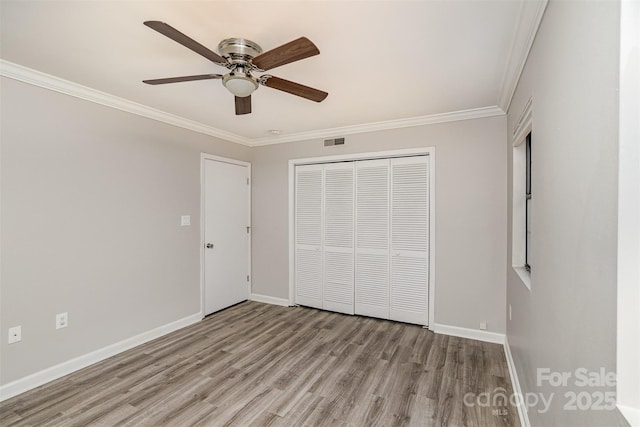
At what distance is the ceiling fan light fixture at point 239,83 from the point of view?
1.84 m

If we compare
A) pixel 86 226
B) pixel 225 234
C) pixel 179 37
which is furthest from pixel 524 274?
pixel 86 226

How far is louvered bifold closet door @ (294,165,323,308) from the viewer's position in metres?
4.21

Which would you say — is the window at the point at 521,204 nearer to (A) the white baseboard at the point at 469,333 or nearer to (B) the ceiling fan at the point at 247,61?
(A) the white baseboard at the point at 469,333

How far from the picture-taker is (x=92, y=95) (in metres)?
2.69

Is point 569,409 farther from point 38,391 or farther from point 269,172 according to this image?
point 269,172

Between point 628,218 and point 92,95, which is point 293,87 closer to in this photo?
point 628,218

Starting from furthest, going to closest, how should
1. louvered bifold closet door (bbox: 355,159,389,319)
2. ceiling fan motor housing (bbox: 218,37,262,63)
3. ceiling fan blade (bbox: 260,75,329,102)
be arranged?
louvered bifold closet door (bbox: 355,159,389,319) < ceiling fan blade (bbox: 260,75,329,102) < ceiling fan motor housing (bbox: 218,37,262,63)

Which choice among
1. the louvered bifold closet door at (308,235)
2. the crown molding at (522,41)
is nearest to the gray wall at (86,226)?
the louvered bifold closet door at (308,235)

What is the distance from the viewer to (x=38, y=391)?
229 cm

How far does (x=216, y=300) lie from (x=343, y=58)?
11.2 ft

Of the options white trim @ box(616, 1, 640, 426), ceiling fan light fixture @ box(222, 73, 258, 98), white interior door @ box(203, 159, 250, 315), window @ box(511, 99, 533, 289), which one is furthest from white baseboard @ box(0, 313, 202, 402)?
window @ box(511, 99, 533, 289)

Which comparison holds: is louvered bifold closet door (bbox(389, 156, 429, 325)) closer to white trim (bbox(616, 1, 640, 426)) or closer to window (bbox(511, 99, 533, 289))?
window (bbox(511, 99, 533, 289))

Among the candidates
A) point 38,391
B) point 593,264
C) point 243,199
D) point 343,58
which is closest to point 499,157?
point 343,58

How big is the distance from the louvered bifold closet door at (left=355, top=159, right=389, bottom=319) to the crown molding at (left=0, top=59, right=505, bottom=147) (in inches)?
20.1
